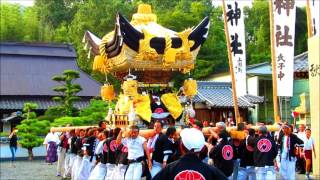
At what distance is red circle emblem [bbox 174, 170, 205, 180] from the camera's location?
160 inches

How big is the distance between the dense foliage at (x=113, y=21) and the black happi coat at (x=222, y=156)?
65.0ft

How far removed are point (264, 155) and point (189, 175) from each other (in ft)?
17.9

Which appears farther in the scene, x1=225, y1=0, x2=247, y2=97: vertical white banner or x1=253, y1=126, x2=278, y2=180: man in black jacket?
x1=225, y1=0, x2=247, y2=97: vertical white banner

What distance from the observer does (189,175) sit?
13.3 feet

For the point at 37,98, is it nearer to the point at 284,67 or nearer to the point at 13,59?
the point at 13,59

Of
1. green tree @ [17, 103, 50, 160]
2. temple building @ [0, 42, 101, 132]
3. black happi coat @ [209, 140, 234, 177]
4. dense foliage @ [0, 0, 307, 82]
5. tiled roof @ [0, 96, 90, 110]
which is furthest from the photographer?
dense foliage @ [0, 0, 307, 82]

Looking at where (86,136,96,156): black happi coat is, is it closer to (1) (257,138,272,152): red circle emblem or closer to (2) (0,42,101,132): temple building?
(1) (257,138,272,152): red circle emblem

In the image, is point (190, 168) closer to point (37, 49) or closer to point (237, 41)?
point (237, 41)

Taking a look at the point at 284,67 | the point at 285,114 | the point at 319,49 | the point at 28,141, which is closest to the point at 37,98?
the point at 28,141

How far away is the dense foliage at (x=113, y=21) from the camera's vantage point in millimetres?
32344

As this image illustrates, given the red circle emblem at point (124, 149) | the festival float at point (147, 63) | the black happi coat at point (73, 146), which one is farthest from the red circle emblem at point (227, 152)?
the black happi coat at point (73, 146)

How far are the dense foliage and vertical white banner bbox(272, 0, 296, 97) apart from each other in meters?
15.9

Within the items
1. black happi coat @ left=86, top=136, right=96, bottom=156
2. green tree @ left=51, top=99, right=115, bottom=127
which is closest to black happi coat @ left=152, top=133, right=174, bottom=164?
black happi coat @ left=86, top=136, right=96, bottom=156

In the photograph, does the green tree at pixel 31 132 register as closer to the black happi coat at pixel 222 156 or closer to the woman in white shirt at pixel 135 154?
the woman in white shirt at pixel 135 154
